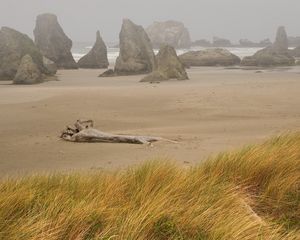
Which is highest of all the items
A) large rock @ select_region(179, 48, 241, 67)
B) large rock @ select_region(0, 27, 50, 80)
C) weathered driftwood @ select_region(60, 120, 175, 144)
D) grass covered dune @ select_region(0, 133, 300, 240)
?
large rock @ select_region(0, 27, 50, 80)

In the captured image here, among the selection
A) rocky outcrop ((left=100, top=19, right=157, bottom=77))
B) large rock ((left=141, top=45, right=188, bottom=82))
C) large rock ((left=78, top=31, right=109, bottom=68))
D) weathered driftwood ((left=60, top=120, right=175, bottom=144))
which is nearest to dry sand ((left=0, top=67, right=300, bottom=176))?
weathered driftwood ((left=60, top=120, right=175, bottom=144))

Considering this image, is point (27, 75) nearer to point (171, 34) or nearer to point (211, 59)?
point (211, 59)

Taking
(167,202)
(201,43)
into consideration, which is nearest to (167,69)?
(167,202)

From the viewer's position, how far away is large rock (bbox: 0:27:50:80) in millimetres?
28297

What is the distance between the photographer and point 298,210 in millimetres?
4445

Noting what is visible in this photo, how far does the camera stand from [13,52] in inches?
1160

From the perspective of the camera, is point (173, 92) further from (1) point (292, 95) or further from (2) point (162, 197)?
(2) point (162, 197)

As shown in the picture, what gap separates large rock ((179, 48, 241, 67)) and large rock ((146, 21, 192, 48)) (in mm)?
70682

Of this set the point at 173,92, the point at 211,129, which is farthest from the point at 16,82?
the point at 211,129

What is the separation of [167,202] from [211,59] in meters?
43.0

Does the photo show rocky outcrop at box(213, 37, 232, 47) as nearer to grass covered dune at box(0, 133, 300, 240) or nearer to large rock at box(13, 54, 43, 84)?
large rock at box(13, 54, 43, 84)

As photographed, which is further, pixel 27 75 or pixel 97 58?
pixel 97 58

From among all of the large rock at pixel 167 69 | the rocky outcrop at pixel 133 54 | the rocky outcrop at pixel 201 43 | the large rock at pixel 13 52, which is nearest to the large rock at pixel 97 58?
the rocky outcrop at pixel 133 54

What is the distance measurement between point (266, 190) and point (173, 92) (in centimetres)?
1317
